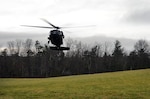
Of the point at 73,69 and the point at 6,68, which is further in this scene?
the point at 73,69

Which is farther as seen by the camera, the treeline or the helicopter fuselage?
the treeline

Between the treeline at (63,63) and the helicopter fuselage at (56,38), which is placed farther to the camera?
the treeline at (63,63)

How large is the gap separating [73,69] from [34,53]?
25.5 metres

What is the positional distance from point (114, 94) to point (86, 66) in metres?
96.7

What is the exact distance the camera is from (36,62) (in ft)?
465

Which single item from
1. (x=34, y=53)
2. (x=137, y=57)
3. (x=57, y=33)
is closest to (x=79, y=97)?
(x=57, y=33)

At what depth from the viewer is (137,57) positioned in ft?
440

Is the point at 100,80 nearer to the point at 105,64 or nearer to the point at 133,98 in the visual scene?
the point at 133,98

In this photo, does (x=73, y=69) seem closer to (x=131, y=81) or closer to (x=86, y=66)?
(x=86, y=66)

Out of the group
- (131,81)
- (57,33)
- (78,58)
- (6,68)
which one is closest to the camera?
(57,33)

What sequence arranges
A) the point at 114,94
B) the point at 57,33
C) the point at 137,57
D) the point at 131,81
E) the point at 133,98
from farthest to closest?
1. the point at 137,57
2. the point at 131,81
3. the point at 114,94
4. the point at 133,98
5. the point at 57,33

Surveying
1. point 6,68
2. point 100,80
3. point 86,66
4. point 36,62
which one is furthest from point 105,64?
point 100,80

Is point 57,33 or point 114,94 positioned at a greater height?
point 57,33

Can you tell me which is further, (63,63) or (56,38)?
(63,63)
